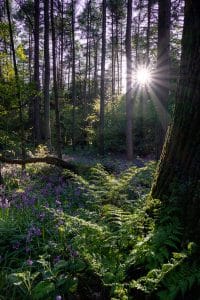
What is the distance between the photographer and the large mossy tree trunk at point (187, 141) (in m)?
3.34

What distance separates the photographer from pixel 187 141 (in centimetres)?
350

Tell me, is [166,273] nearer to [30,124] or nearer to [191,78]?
[191,78]

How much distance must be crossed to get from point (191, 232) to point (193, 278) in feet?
2.04

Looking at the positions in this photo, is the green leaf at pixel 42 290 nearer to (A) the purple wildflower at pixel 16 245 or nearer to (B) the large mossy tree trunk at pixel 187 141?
(A) the purple wildflower at pixel 16 245

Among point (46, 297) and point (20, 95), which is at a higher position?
point (20, 95)

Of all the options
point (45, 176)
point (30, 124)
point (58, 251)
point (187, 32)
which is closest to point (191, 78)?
point (187, 32)

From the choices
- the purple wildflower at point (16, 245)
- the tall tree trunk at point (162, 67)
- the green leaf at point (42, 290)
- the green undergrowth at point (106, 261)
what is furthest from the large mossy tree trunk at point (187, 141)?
the tall tree trunk at point (162, 67)

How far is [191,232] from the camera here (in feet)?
10.5

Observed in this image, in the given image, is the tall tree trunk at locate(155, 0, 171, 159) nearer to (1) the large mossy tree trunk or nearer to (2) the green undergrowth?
(2) the green undergrowth

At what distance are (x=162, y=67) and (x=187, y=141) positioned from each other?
5832 millimetres

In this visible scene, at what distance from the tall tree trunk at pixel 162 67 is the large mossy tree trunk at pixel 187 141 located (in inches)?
187

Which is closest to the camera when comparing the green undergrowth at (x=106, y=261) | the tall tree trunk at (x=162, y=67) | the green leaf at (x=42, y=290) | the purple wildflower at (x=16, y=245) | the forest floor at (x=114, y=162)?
the green undergrowth at (x=106, y=261)

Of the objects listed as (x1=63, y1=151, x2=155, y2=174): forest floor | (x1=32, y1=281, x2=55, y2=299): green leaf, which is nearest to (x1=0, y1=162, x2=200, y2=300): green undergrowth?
(x1=32, y1=281, x2=55, y2=299): green leaf

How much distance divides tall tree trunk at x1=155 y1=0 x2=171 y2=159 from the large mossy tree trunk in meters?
4.75
